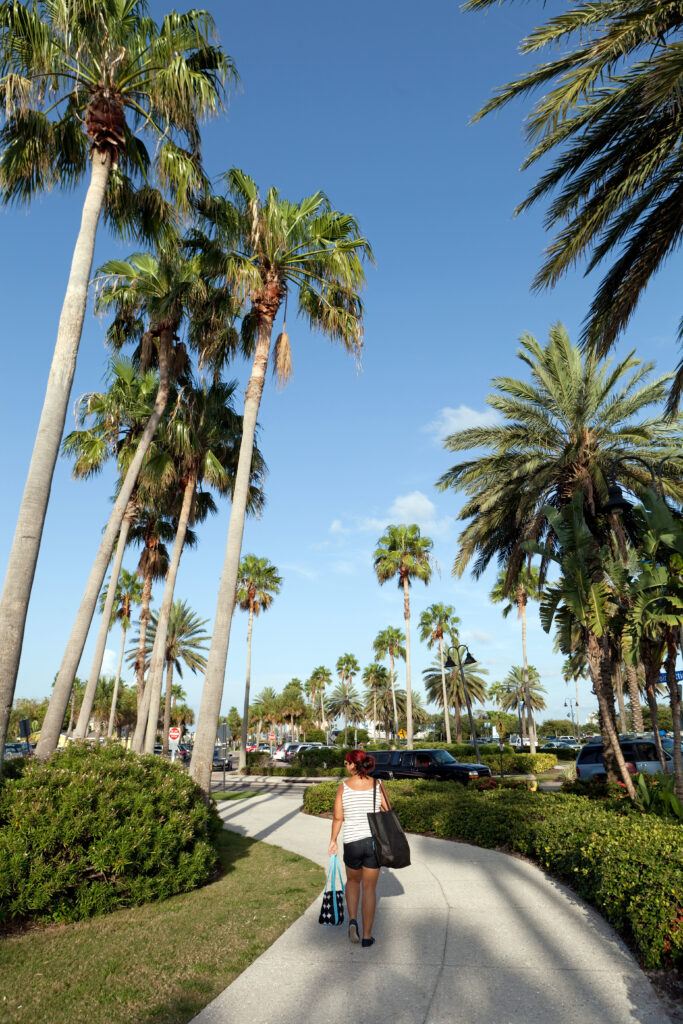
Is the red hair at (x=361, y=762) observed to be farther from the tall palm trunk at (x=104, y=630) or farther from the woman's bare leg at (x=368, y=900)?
the tall palm trunk at (x=104, y=630)

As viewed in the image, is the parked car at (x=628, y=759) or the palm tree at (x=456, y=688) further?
the palm tree at (x=456, y=688)

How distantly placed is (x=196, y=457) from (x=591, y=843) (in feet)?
48.6

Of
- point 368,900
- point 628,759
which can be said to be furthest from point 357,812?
point 628,759

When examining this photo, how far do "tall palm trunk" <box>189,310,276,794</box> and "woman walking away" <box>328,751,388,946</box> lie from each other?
5.09 m

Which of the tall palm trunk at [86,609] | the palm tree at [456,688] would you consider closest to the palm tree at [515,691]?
the palm tree at [456,688]

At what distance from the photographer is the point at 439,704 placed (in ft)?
257

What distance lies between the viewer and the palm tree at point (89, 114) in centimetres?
848

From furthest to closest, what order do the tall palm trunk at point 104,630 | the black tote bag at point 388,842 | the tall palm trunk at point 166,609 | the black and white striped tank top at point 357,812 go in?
the tall palm trunk at point 166,609 < the tall palm trunk at point 104,630 < the black and white striped tank top at point 357,812 < the black tote bag at point 388,842

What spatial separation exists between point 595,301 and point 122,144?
25.8 ft

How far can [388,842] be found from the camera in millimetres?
5465

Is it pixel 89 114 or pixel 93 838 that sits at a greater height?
pixel 89 114

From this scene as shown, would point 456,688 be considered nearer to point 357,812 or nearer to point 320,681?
point 320,681

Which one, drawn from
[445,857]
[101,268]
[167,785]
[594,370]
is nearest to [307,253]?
[101,268]

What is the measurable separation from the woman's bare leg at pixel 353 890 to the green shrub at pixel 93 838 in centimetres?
243
